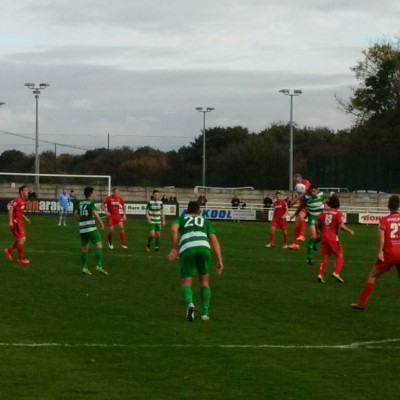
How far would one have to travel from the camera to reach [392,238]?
51.5ft

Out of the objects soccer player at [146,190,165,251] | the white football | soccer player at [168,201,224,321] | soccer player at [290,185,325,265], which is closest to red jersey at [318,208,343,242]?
soccer player at [168,201,224,321]

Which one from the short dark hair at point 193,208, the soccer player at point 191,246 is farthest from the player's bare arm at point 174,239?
the short dark hair at point 193,208

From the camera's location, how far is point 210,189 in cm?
7231

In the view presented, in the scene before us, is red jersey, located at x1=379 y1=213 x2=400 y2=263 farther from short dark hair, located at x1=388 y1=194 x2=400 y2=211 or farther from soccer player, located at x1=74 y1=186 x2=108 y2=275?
soccer player, located at x1=74 y1=186 x2=108 y2=275

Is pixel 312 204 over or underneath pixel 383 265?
over

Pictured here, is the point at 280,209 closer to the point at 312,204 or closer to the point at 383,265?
the point at 312,204

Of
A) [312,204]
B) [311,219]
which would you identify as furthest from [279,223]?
[311,219]

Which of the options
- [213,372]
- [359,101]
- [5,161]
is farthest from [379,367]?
[5,161]

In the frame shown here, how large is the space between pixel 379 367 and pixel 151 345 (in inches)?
115

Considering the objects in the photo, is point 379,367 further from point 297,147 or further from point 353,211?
point 297,147

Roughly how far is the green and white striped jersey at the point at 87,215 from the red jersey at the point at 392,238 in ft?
26.5

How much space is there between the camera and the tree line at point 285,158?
69250mm

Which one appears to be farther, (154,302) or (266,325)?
(154,302)

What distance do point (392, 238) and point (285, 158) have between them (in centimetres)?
8006
